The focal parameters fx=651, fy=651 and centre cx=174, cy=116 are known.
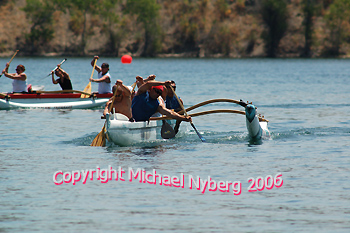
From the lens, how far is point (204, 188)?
12.4 m

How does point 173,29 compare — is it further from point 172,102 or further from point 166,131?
point 166,131

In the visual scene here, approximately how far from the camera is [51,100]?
27531mm

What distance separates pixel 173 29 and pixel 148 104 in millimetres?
100000

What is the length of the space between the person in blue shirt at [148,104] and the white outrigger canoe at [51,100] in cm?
1065

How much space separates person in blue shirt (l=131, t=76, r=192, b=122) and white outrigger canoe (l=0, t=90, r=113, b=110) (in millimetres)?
10654

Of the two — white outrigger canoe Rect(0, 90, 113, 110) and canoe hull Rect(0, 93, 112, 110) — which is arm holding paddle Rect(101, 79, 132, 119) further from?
canoe hull Rect(0, 93, 112, 110)

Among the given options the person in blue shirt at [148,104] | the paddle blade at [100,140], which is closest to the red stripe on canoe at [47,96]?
the paddle blade at [100,140]

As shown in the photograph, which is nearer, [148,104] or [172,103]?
[148,104]

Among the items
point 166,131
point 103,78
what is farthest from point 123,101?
point 103,78

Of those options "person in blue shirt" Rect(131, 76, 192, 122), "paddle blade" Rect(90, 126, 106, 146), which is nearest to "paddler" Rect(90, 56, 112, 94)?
"paddle blade" Rect(90, 126, 106, 146)

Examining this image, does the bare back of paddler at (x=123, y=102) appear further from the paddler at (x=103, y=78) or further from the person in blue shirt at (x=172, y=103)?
the paddler at (x=103, y=78)

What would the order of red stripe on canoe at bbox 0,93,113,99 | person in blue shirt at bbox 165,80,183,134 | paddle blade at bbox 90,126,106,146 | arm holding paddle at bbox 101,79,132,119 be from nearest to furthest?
1. paddle blade at bbox 90,126,106,146
2. arm holding paddle at bbox 101,79,132,119
3. person in blue shirt at bbox 165,80,183,134
4. red stripe on canoe at bbox 0,93,113,99

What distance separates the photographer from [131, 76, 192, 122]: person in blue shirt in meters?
16.6

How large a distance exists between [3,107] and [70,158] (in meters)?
12.7
